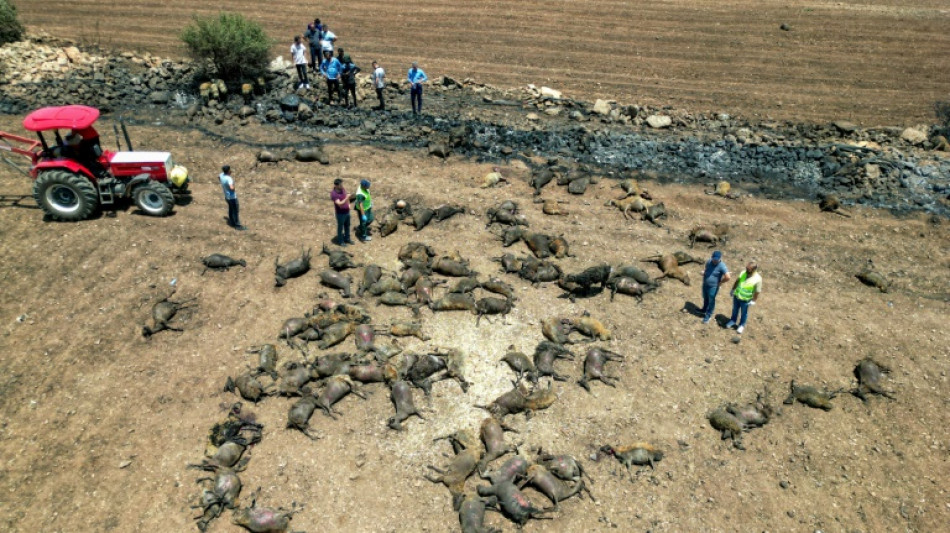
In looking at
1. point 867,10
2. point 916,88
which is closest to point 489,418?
point 916,88

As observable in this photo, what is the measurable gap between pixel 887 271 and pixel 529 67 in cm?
1641

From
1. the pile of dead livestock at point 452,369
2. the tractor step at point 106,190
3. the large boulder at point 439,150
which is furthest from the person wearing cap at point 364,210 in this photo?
the tractor step at point 106,190

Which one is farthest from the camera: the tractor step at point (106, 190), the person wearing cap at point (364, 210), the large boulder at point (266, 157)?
the large boulder at point (266, 157)

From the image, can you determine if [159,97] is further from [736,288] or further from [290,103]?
[736,288]

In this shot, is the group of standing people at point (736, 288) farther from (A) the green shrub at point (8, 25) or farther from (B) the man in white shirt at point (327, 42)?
(A) the green shrub at point (8, 25)

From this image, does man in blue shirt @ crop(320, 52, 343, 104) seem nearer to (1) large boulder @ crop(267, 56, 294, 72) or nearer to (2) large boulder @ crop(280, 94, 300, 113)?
(2) large boulder @ crop(280, 94, 300, 113)

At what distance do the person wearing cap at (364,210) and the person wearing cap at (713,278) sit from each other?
8037 mm

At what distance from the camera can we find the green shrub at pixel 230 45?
2338cm

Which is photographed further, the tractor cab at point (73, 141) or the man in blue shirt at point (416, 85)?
the man in blue shirt at point (416, 85)

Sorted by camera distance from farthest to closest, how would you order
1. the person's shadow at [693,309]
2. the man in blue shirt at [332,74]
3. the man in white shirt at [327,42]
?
the man in white shirt at [327,42], the man in blue shirt at [332,74], the person's shadow at [693,309]

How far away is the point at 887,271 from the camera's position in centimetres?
1592

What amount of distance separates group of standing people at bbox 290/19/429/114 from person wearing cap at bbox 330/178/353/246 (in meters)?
8.26

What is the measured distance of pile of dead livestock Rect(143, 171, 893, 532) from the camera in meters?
10.2

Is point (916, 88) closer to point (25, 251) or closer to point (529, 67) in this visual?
point (529, 67)
